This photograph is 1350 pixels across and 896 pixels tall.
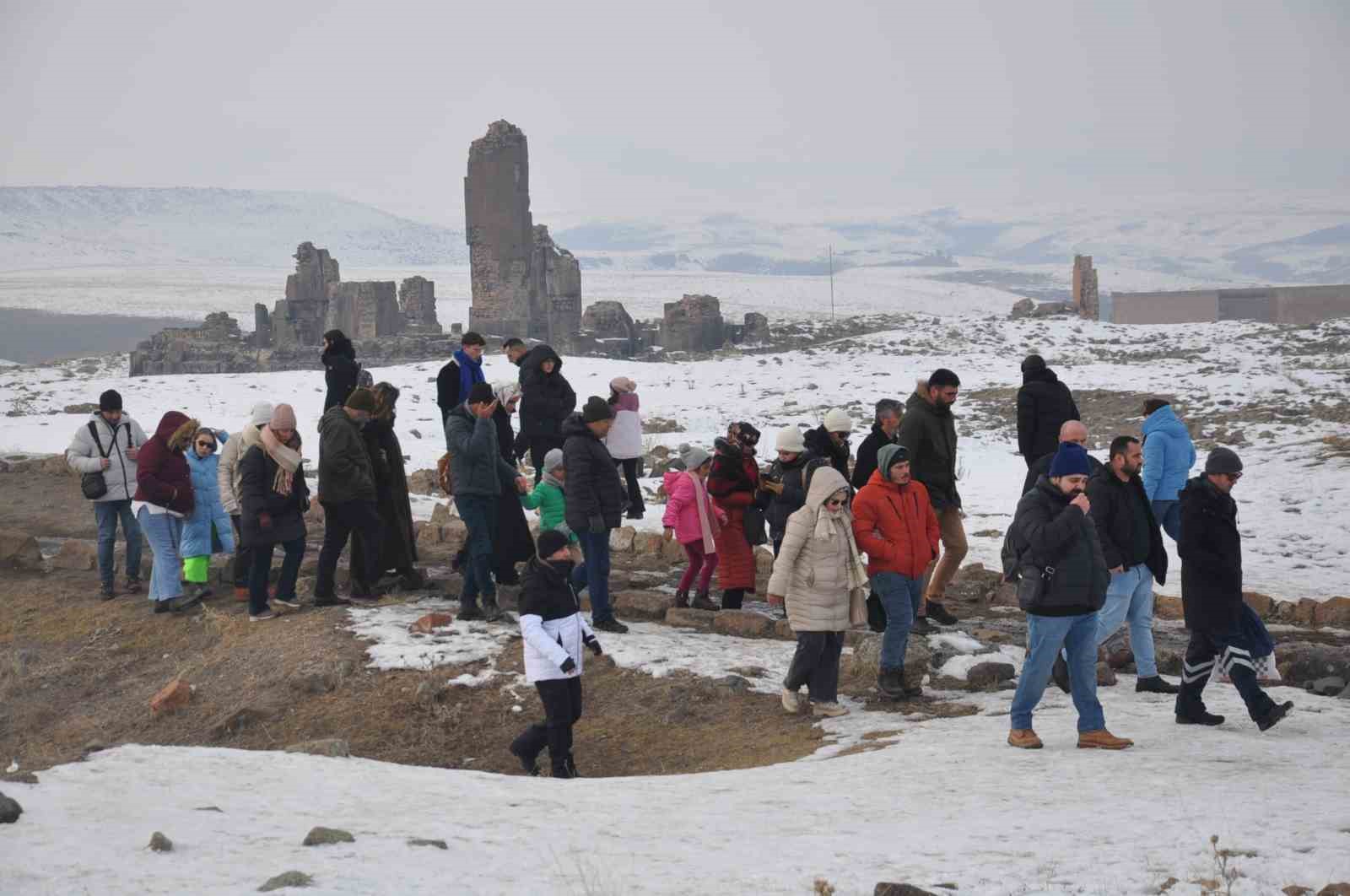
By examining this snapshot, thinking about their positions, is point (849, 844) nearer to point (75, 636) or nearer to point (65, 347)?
point (75, 636)

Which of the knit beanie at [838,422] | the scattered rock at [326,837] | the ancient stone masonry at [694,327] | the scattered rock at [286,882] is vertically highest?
the ancient stone masonry at [694,327]

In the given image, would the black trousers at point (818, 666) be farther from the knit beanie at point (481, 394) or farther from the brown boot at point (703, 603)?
the knit beanie at point (481, 394)

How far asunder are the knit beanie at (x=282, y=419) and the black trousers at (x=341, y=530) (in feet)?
2.28

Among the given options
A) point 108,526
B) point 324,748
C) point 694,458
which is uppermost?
point 694,458

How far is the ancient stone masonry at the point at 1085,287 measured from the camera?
61156 mm

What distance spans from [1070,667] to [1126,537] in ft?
4.38

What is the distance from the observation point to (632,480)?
1588cm

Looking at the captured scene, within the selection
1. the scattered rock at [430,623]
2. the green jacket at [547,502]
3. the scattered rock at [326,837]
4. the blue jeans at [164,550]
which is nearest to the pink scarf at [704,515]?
the green jacket at [547,502]

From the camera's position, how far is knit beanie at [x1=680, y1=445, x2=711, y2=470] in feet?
38.3

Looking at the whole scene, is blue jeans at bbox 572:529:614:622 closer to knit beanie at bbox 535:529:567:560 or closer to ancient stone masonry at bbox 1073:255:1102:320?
knit beanie at bbox 535:529:567:560

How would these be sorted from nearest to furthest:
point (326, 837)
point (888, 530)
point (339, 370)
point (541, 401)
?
point (326, 837) → point (888, 530) → point (339, 370) → point (541, 401)

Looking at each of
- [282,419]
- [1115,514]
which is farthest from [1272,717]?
[282,419]

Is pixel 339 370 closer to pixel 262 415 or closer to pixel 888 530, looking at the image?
pixel 262 415

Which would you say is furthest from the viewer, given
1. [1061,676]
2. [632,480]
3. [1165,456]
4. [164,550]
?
[632,480]
